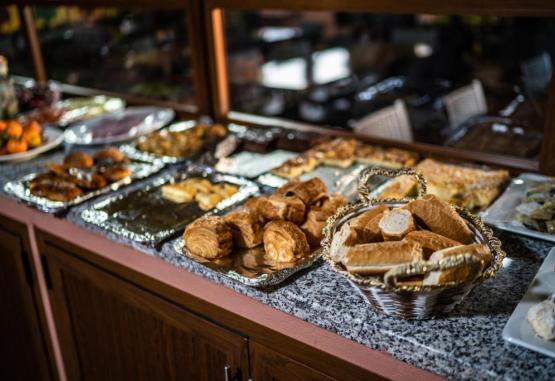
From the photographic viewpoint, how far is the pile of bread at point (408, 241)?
2.99 feet

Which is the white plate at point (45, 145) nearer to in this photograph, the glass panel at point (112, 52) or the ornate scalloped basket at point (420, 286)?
the glass panel at point (112, 52)

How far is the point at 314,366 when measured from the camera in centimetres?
110

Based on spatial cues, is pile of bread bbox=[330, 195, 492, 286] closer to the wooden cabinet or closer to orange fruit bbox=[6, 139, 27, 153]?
the wooden cabinet

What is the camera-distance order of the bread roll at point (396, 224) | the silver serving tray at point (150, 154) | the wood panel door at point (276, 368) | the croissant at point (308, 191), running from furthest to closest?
the silver serving tray at point (150, 154)
the croissant at point (308, 191)
the wood panel door at point (276, 368)
the bread roll at point (396, 224)

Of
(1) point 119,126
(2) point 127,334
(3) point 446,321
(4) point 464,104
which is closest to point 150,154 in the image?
(1) point 119,126

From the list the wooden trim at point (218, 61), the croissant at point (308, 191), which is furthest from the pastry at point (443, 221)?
the wooden trim at point (218, 61)

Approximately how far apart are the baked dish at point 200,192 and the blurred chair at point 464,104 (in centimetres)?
174

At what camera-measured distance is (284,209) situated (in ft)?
4.24

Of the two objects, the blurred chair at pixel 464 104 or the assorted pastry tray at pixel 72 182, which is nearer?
the assorted pastry tray at pixel 72 182

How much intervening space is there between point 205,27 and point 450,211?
1329 millimetres

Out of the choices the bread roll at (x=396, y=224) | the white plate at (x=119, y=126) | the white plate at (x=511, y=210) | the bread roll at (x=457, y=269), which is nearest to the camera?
the bread roll at (x=457, y=269)

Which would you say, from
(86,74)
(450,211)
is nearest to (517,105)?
(450,211)

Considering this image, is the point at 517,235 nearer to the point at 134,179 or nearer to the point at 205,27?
the point at 134,179

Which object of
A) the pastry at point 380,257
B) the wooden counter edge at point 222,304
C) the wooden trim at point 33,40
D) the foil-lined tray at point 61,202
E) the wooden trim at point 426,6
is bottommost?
the wooden counter edge at point 222,304
